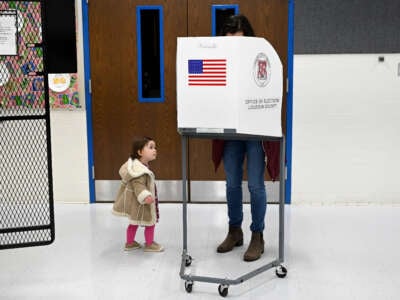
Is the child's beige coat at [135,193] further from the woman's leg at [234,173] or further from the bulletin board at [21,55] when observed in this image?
the bulletin board at [21,55]

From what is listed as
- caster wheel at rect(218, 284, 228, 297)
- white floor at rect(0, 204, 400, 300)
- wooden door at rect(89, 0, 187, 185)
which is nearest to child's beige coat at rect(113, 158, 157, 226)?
white floor at rect(0, 204, 400, 300)

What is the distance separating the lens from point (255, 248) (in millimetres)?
3238

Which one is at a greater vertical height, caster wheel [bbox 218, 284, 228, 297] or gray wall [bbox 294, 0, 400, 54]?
gray wall [bbox 294, 0, 400, 54]

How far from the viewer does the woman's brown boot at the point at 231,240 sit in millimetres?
3357

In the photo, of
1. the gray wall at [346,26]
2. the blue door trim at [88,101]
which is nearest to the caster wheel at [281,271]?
the gray wall at [346,26]

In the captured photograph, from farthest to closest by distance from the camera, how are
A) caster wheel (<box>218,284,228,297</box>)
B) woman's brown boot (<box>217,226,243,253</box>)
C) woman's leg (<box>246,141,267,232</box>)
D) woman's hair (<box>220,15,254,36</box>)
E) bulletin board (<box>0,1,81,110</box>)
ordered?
1. woman's brown boot (<box>217,226,243,253</box>)
2. woman's leg (<box>246,141,267,232</box>)
3. woman's hair (<box>220,15,254,36</box>)
4. caster wheel (<box>218,284,228,297</box>)
5. bulletin board (<box>0,1,81,110</box>)

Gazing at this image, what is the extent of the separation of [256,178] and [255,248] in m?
0.43

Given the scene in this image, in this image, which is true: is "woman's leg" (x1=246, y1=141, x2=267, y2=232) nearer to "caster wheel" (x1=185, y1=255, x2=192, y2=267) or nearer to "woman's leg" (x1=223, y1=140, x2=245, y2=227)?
"woman's leg" (x1=223, y1=140, x2=245, y2=227)

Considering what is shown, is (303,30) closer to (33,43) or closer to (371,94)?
(371,94)

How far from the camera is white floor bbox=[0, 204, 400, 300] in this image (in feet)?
9.29

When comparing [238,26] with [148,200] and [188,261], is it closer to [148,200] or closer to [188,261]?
[148,200]

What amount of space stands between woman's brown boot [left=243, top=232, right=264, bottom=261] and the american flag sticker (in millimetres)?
1092

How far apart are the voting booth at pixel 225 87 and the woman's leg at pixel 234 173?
0.43 metres

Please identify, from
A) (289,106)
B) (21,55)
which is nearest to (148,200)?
(21,55)
